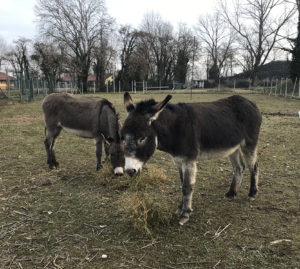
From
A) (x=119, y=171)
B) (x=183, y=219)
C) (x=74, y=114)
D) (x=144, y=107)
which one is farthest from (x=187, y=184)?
(x=74, y=114)

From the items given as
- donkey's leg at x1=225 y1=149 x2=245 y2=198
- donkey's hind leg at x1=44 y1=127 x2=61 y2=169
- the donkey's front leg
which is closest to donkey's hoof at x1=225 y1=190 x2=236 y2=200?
donkey's leg at x1=225 y1=149 x2=245 y2=198

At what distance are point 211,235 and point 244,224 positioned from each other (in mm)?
614

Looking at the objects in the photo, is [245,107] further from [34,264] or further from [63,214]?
[34,264]

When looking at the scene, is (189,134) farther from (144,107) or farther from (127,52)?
(127,52)

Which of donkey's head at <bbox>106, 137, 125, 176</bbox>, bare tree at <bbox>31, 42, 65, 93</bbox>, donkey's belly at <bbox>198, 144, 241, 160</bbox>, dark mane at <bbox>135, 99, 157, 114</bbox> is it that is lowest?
donkey's head at <bbox>106, 137, 125, 176</bbox>

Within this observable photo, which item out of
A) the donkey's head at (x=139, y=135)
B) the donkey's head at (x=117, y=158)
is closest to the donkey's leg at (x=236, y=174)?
the donkey's head at (x=139, y=135)

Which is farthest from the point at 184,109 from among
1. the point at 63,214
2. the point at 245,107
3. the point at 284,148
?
the point at 284,148

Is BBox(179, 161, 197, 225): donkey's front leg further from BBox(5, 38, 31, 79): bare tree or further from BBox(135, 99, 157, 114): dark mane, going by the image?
BBox(5, 38, 31, 79): bare tree

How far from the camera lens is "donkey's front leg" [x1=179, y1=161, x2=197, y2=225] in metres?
3.63

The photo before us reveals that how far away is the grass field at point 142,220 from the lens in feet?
9.91

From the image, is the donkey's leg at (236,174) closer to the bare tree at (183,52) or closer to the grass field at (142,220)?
the grass field at (142,220)

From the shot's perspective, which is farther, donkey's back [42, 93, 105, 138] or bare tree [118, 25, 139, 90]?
bare tree [118, 25, 139, 90]

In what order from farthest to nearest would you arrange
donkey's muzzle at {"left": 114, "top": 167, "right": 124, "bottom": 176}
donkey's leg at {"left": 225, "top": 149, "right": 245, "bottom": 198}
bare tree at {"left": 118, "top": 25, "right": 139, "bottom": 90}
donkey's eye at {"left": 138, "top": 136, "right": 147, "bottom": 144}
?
bare tree at {"left": 118, "top": 25, "right": 139, "bottom": 90} < donkey's muzzle at {"left": 114, "top": 167, "right": 124, "bottom": 176} < donkey's leg at {"left": 225, "top": 149, "right": 245, "bottom": 198} < donkey's eye at {"left": 138, "top": 136, "right": 147, "bottom": 144}

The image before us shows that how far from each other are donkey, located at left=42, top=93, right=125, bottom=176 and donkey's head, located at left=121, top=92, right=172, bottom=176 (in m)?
2.40
